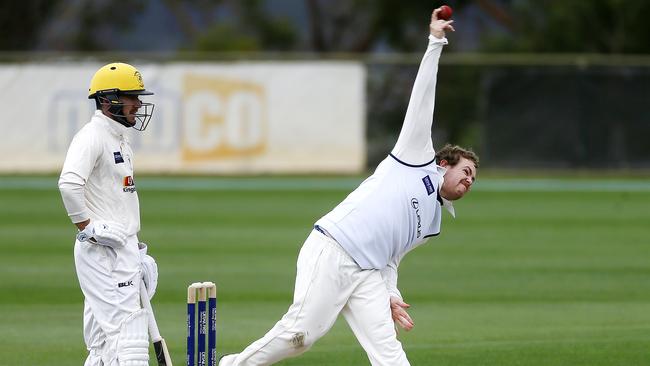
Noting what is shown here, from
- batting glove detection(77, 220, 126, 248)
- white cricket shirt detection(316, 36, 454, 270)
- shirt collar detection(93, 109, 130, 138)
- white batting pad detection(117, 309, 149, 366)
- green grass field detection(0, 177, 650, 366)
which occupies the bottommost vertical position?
green grass field detection(0, 177, 650, 366)

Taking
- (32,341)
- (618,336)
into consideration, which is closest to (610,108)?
(618,336)

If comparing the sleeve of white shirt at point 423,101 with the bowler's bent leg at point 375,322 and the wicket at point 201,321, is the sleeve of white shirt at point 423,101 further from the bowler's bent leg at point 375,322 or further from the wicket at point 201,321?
the wicket at point 201,321

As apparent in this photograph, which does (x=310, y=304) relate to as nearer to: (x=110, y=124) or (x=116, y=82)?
(x=110, y=124)

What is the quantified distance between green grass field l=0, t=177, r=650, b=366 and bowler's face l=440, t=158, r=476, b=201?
2.30 meters

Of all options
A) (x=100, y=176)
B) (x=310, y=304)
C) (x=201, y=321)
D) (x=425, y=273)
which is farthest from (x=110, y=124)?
(x=425, y=273)

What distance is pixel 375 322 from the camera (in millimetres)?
6828

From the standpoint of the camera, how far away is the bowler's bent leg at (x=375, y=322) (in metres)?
6.79

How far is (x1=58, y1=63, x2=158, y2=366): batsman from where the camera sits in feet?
23.3

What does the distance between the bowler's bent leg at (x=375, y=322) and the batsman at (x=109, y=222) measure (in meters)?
1.28

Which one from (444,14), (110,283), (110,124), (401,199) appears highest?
(444,14)

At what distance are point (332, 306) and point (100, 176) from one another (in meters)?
1.60

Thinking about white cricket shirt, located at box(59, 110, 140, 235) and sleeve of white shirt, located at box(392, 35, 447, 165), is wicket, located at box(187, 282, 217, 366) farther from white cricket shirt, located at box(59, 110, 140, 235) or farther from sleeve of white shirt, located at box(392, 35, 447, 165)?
sleeve of white shirt, located at box(392, 35, 447, 165)

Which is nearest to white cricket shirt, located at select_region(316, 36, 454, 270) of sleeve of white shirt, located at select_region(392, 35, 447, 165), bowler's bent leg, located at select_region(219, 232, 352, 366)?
sleeve of white shirt, located at select_region(392, 35, 447, 165)

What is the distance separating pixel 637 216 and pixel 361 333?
42.8 feet
